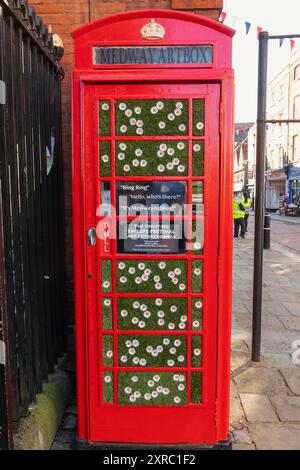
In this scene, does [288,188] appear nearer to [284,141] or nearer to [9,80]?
[284,141]

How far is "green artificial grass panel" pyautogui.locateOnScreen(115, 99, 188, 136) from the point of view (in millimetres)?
2525

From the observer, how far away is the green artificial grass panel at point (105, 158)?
257cm

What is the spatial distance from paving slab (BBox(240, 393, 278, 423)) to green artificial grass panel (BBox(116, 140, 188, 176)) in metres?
2.08

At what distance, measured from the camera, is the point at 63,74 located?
3695 mm

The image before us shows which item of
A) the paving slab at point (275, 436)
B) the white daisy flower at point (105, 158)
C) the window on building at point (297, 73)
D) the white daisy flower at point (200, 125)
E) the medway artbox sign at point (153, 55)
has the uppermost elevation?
the window on building at point (297, 73)

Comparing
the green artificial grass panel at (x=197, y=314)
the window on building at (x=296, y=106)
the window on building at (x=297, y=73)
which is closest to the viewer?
the green artificial grass panel at (x=197, y=314)

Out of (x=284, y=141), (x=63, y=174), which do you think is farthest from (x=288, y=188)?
(x=63, y=174)

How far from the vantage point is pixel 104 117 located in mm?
2545

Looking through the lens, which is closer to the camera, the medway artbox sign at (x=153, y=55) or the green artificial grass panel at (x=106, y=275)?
the medway artbox sign at (x=153, y=55)

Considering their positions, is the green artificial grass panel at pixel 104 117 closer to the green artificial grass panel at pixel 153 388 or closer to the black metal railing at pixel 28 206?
the black metal railing at pixel 28 206

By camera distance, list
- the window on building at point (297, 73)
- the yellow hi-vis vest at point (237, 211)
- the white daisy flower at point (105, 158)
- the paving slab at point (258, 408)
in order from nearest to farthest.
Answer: the white daisy flower at point (105, 158) → the paving slab at point (258, 408) → the yellow hi-vis vest at point (237, 211) → the window on building at point (297, 73)

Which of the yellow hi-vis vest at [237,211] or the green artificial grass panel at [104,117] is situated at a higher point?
the green artificial grass panel at [104,117]

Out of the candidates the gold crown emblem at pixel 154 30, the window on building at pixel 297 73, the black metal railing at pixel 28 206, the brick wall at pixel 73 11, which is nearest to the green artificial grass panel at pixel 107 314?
the black metal railing at pixel 28 206

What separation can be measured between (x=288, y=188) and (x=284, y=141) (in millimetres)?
7703
